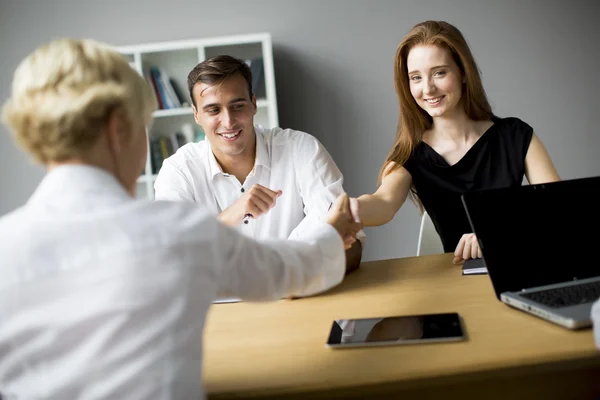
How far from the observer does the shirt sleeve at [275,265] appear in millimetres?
937

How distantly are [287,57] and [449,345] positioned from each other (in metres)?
3.20

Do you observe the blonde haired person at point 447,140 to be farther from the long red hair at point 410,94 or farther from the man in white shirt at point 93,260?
the man in white shirt at point 93,260

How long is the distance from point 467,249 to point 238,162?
3.72 feet

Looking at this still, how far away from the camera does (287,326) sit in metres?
1.31

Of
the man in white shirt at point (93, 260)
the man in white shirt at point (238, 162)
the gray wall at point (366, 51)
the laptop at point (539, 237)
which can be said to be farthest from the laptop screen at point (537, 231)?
the gray wall at point (366, 51)

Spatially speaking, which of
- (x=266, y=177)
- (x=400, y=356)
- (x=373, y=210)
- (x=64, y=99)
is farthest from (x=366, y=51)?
(x=64, y=99)

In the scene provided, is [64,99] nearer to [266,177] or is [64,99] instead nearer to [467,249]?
[467,249]

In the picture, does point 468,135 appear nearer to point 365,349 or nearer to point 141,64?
point 365,349

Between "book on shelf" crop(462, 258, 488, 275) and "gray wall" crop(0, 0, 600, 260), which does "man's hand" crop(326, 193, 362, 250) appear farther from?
"gray wall" crop(0, 0, 600, 260)

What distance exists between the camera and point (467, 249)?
1754 millimetres

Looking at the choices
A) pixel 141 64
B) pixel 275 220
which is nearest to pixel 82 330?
pixel 275 220

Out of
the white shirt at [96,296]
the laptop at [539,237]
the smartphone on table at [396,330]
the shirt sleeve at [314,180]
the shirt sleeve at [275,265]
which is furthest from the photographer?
the shirt sleeve at [314,180]

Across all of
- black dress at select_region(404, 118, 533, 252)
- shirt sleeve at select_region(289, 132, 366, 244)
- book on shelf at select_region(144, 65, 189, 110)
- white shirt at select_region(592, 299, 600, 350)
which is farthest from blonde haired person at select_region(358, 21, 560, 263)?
book on shelf at select_region(144, 65, 189, 110)

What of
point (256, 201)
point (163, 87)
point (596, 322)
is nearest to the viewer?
point (596, 322)
